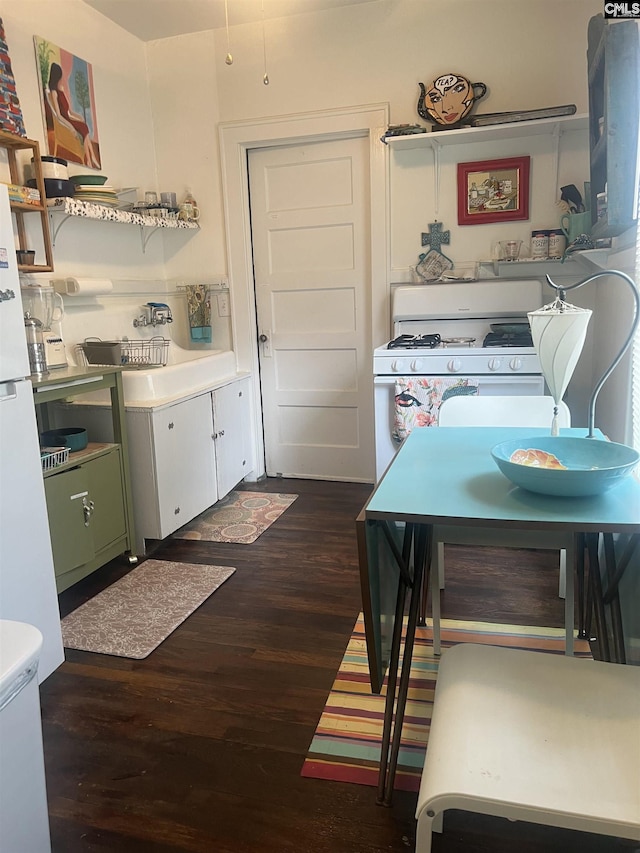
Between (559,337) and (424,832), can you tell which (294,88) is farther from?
(424,832)

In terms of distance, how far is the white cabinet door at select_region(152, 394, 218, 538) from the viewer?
10.0 ft

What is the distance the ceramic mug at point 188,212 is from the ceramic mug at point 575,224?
2.18 metres

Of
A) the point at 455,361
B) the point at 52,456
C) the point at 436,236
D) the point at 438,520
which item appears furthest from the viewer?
the point at 436,236

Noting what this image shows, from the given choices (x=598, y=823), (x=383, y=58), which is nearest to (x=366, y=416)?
(x=383, y=58)

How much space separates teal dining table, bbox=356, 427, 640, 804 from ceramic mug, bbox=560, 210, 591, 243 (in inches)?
64.4

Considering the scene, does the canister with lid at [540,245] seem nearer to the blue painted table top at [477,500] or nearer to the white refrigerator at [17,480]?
the blue painted table top at [477,500]

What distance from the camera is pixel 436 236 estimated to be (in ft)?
12.0

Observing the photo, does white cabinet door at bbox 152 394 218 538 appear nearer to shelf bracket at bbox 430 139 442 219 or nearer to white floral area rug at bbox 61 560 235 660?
white floral area rug at bbox 61 560 235 660

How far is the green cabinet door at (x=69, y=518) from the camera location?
251 cm

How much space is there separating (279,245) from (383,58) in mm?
1206

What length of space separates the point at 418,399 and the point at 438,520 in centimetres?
196

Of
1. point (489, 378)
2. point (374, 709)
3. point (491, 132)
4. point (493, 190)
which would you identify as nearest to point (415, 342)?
point (489, 378)

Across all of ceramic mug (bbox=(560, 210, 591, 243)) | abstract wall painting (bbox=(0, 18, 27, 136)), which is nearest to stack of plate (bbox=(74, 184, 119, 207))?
abstract wall painting (bbox=(0, 18, 27, 136))

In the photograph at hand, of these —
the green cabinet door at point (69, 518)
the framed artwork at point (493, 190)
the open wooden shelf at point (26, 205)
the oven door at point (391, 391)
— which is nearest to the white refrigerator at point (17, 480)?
the green cabinet door at point (69, 518)
